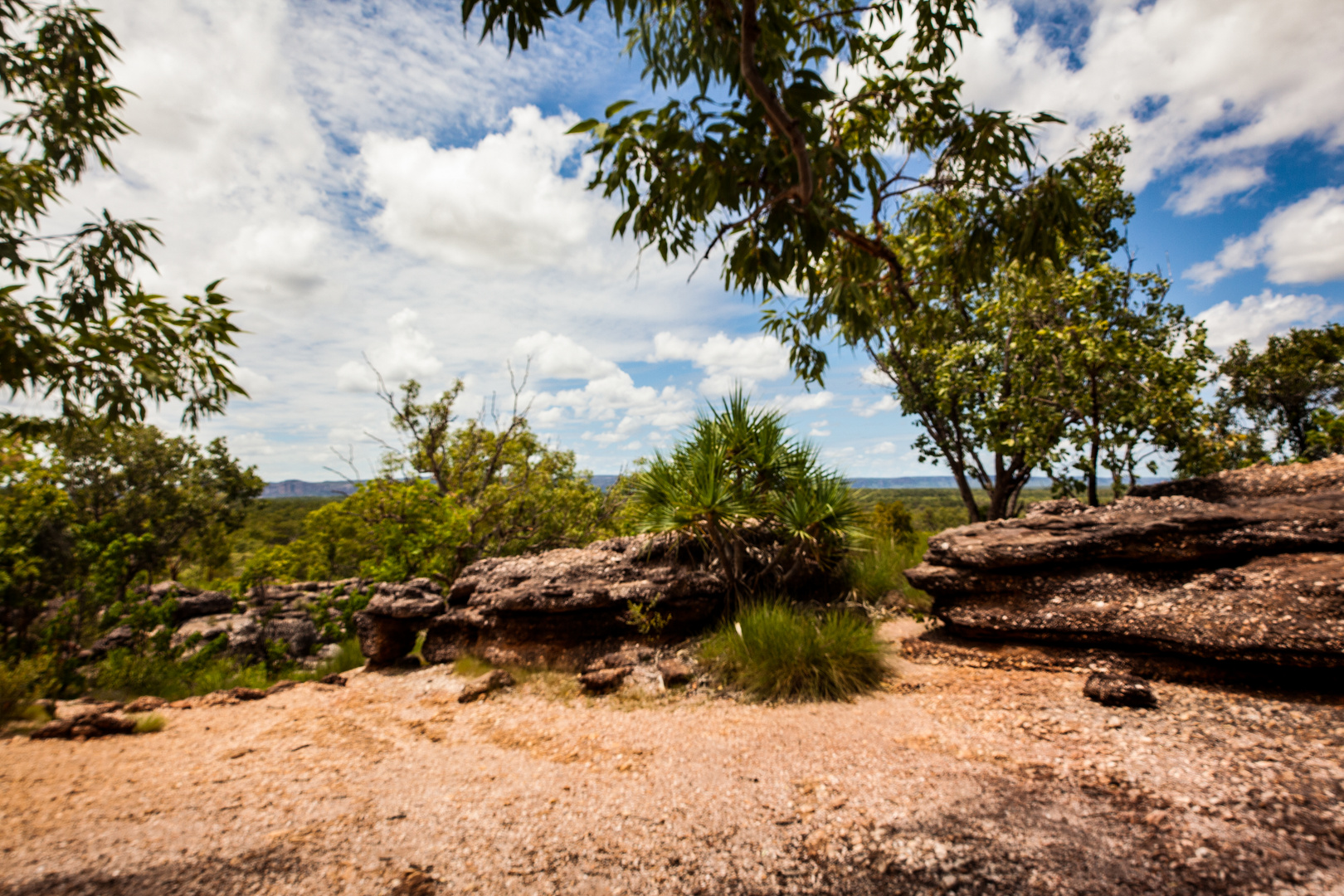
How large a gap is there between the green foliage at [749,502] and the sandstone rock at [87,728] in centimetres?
481

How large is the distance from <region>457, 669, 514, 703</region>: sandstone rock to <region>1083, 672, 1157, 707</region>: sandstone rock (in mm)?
5263

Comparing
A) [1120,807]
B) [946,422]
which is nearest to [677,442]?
[1120,807]

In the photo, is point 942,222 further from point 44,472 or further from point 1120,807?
point 44,472

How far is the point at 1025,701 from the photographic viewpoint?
4.11 meters

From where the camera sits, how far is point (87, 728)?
4164 millimetres

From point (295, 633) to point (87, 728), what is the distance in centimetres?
626

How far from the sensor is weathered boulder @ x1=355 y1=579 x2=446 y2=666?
24.4 ft

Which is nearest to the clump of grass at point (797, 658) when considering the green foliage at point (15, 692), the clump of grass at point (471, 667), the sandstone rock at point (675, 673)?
the sandstone rock at point (675, 673)

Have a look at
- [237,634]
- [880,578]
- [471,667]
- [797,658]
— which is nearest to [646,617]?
[797,658]

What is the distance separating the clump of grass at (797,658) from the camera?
491 cm

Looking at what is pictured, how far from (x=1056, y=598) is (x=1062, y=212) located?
351 centimetres

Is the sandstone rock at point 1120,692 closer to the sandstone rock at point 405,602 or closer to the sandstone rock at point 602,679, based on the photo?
the sandstone rock at point 602,679

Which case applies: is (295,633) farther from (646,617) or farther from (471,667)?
(646,617)

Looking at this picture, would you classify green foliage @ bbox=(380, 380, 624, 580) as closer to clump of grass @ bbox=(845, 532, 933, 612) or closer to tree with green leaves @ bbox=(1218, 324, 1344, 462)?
clump of grass @ bbox=(845, 532, 933, 612)
